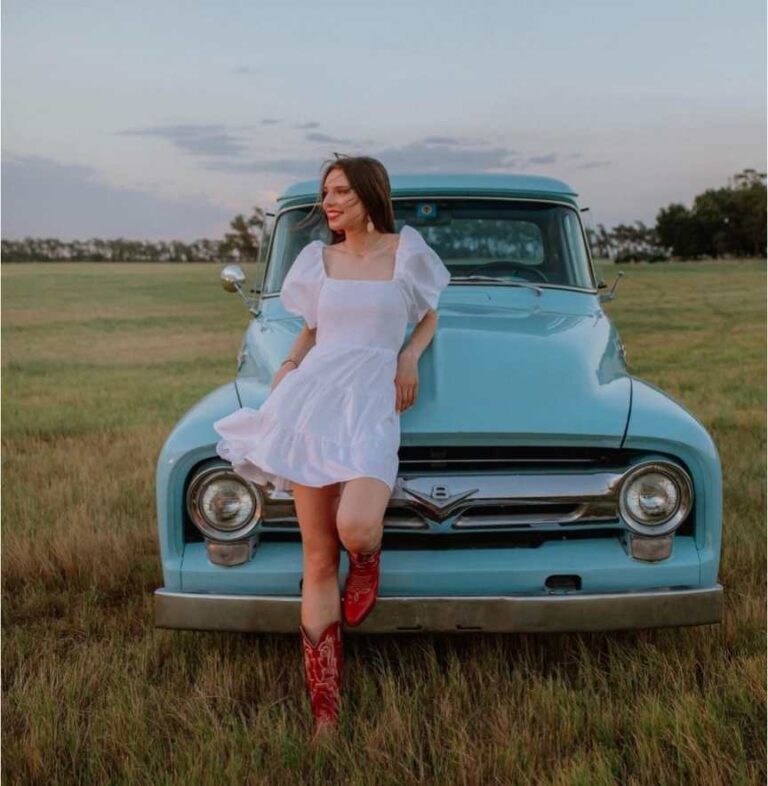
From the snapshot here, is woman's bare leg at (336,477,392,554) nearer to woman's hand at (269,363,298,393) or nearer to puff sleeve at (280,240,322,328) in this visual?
woman's hand at (269,363,298,393)

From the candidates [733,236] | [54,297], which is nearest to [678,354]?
[54,297]

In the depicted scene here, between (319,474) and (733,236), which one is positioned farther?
(733,236)

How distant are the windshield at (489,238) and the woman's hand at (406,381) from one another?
1515 mm

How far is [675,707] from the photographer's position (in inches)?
120

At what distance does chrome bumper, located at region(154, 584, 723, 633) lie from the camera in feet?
10.1

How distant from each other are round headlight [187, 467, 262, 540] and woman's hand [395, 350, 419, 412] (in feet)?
1.84

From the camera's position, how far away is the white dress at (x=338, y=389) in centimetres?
299

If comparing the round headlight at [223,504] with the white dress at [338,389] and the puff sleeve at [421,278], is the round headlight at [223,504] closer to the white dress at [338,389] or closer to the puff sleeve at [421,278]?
the white dress at [338,389]

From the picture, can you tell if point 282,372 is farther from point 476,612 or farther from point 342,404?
point 476,612

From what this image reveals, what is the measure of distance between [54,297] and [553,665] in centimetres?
2571

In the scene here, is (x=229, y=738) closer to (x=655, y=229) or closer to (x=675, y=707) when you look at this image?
(x=675, y=707)

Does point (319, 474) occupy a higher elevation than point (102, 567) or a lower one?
higher

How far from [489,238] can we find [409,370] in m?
1.84

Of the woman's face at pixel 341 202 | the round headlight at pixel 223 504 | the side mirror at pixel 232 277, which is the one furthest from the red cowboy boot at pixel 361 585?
the side mirror at pixel 232 277
